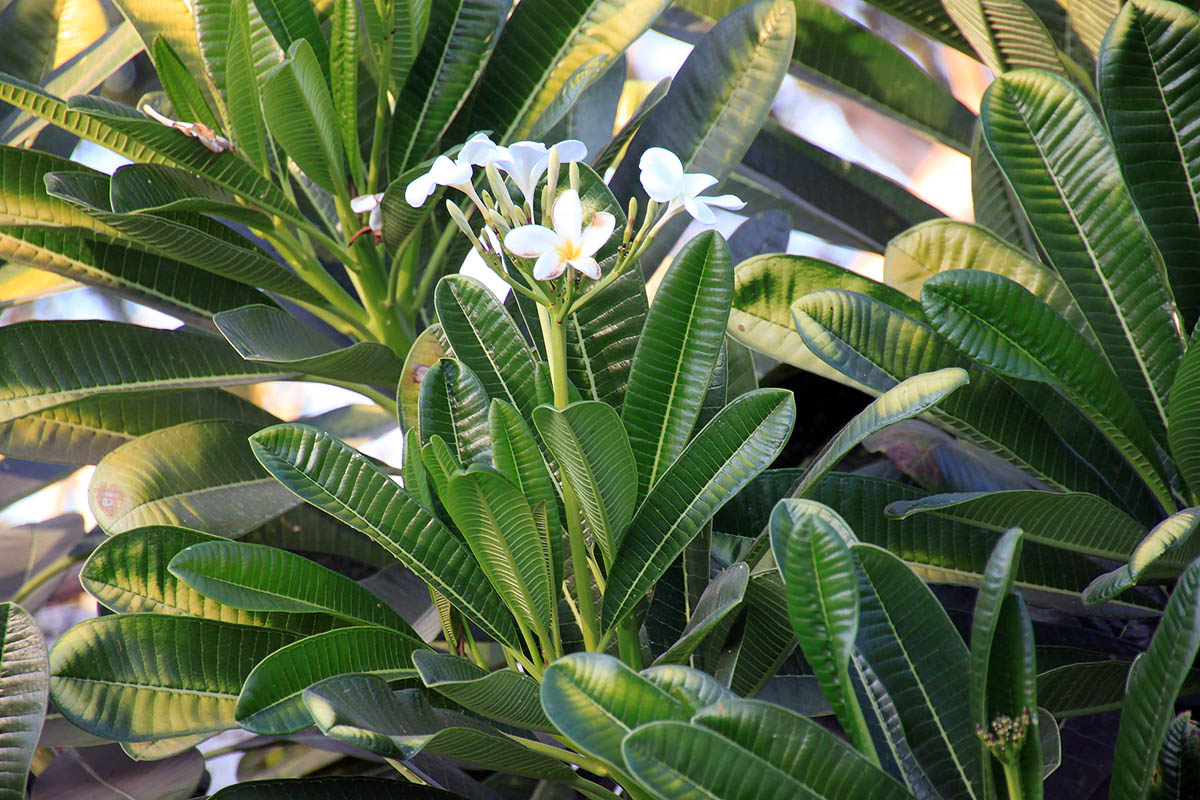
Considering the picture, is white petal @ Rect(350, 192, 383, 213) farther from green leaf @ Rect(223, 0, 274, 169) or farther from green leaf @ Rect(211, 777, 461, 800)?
green leaf @ Rect(211, 777, 461, 800)

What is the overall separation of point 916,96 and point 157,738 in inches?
48.3

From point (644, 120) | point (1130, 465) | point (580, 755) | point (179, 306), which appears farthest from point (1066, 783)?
point (179, 306)

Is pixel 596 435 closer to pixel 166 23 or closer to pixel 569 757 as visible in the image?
pixel 569 757

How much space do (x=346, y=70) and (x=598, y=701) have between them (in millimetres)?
741

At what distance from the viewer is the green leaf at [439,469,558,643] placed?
25.8 inches

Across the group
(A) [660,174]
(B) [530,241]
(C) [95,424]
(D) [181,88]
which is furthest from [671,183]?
(C) [95,424]

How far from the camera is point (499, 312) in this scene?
0.84m

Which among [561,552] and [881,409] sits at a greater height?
[881,409]

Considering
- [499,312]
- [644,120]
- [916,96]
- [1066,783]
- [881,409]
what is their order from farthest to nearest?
1. [916,96]
2. [644,120]
3. [1066,783]
4. [499,312]
5. [881,409]

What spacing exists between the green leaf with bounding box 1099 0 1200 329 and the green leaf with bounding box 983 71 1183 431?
1.7 inches

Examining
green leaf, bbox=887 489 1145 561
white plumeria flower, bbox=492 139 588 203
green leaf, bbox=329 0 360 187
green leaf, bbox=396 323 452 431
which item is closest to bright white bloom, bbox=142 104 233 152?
green leaf, bbox=329 0 360 187

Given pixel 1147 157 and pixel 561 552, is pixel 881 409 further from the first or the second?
pixel 1147 157

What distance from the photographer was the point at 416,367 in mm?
945

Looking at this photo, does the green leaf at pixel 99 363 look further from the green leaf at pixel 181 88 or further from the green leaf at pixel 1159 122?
the green leaf at pixel 1159 122
